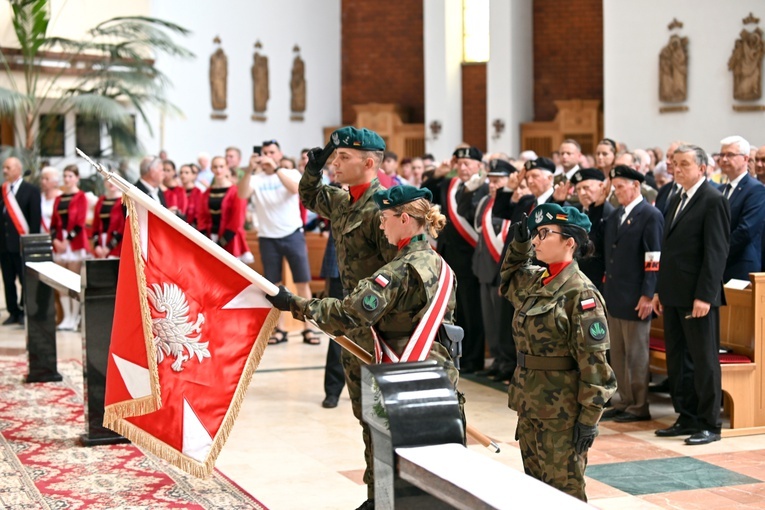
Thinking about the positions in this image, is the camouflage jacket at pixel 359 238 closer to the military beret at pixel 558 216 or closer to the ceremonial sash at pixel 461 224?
the military beret at pixel 558 216

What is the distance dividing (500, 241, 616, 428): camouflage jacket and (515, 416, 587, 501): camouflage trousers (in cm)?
5

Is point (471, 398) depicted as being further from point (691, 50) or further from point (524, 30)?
point (524, 30)

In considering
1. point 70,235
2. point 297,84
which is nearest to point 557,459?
point 70,235

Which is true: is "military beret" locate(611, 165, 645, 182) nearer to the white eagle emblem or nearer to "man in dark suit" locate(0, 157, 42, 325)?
the white eagle emblem

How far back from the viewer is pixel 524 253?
15.0ft

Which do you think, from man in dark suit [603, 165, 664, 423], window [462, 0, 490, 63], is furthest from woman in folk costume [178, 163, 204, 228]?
window [462, 0, 490, 63]

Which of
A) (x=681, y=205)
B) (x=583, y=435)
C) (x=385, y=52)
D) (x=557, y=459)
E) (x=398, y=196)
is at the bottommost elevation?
(x=557, y=459)

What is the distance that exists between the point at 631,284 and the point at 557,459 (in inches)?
118

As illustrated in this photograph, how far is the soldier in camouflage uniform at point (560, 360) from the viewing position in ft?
13.7

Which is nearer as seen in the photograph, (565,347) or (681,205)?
(565,347)

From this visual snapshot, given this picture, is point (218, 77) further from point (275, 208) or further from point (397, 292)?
point (397, 292)

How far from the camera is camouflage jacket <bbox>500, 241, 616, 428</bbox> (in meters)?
4.16

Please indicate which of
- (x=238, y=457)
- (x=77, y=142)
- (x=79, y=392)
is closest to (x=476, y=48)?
(x=77, y=142)

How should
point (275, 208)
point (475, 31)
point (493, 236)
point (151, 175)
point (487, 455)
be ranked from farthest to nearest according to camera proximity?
1. point (475, 31)
2. point (275, 208)
3. point (151, 175)
4. point (493, 236)
5. point (487, 455)
